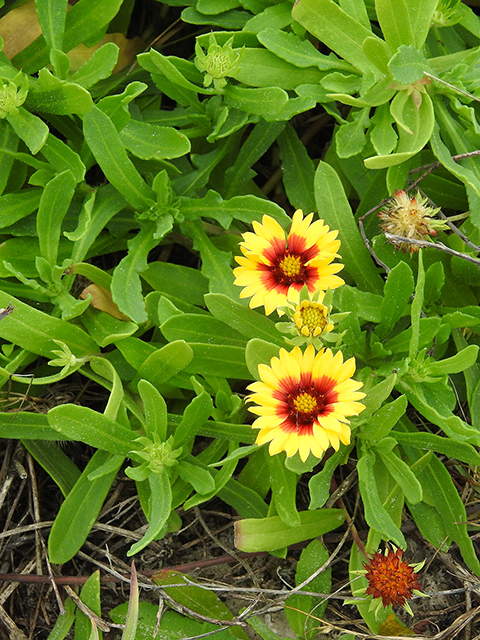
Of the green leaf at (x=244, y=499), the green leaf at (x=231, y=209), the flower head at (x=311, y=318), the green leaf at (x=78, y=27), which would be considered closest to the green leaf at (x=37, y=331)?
the green leaf at (x=231, y=209)

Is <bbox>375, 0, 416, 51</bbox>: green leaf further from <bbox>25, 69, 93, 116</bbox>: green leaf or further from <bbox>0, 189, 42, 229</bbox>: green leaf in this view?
<bbox>0, 189, 42, 229</bbox>: green leaf

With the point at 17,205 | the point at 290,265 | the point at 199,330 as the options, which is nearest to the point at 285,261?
the point at 290,265

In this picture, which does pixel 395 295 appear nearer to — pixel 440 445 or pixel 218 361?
pixel 440 445

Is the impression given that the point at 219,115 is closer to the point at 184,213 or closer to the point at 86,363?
the point at 184,213

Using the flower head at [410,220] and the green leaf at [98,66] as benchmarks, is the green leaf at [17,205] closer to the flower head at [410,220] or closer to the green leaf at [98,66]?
the green leaf at [98,66]

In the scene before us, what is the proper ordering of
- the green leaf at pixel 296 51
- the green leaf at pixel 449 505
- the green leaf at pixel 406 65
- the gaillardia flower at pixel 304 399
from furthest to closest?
the green leaf at pixel 296 51 → the green leaf at pixel 449 505 → the green leaf at pixel 406 65 → the gaillardia flower at pixel 304 399

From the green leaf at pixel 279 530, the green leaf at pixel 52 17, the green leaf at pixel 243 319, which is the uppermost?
the green leaf at pixel 52 17
